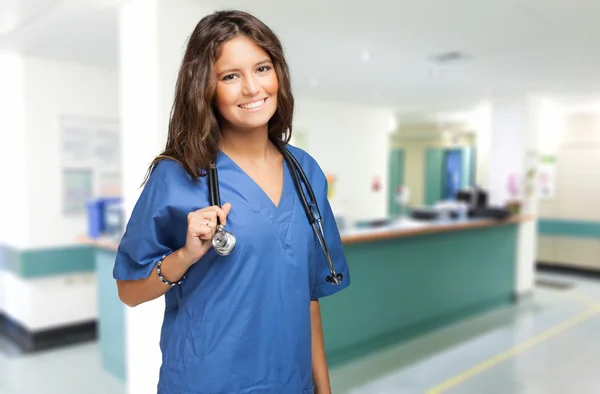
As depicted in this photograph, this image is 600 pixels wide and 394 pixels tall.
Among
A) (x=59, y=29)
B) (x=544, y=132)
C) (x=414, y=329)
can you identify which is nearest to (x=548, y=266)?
(x=544, y=132)

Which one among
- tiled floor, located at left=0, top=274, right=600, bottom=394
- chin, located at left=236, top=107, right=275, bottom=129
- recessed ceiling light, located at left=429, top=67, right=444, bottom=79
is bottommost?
tiled floor, located at left=0, top=274, right=600, bottom=394

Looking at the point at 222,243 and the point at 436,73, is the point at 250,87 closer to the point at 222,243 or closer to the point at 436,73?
the point at 222,243

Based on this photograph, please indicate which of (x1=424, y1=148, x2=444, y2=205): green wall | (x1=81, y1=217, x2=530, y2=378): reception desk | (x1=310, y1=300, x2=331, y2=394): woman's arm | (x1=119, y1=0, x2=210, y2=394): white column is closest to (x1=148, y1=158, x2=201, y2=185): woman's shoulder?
(x1=310, y1=300, x2=331, y2=394): woman's arm

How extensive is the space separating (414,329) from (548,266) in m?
4.24

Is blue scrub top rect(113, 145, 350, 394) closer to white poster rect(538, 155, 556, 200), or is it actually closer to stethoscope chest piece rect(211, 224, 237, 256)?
stethoscope chest piece rect(211, 224, 237, 256)

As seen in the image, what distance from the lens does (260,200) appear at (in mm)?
1077

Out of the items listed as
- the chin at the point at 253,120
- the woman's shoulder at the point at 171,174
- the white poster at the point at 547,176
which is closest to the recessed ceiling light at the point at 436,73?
the white poster at the point at 547,176

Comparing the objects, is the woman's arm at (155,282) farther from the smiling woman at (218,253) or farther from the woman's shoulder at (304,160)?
the woman's shoulder at (304,160)

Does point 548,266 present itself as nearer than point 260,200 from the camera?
No

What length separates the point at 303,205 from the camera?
44.7 inches

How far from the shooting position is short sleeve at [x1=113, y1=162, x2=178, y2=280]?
40.1 inches

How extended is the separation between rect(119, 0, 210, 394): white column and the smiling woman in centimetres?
167

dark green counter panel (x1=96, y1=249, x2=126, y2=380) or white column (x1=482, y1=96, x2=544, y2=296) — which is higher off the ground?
white column (x1=482, y1=96, x2=544, y2=296)

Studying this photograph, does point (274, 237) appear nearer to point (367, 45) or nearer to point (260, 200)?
point (260, 200)
